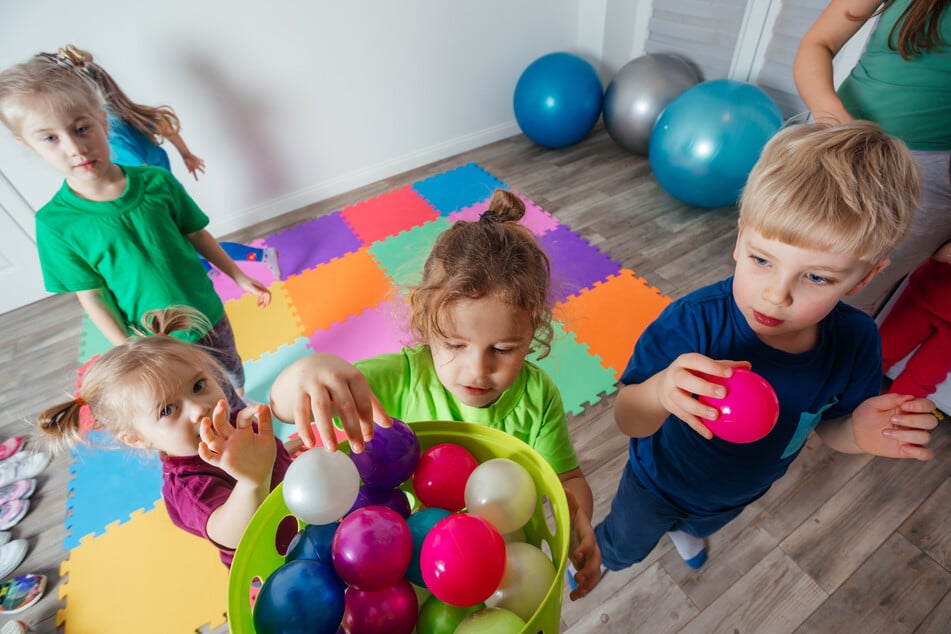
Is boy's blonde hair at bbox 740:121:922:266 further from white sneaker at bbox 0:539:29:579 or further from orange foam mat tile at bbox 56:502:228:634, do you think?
white sneaker at bbox 0:539:29:579

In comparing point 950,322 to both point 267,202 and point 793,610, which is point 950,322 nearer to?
point 793,610

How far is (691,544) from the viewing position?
1.28 meters

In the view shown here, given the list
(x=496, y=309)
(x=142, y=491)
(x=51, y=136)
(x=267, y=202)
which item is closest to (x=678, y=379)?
(x=496, y=309)

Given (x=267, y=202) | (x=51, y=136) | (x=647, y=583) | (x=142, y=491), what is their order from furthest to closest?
(x=267, y=202) < (x=142, y=491) < (x=647, y=583) < (x=51, y=136)

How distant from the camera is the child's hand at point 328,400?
0.61m

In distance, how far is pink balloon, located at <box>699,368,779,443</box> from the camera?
0.63 metres

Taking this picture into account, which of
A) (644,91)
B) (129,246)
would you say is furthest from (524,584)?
(644,91)

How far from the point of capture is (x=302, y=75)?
8.09 feet

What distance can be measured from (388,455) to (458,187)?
232 centimetres

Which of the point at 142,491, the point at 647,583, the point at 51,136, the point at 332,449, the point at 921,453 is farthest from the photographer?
the point at 142,491

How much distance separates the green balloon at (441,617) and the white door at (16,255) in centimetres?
269

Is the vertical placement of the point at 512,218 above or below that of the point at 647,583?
above

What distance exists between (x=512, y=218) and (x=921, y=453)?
73 centimetres

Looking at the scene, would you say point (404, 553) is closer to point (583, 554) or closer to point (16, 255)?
point (583, 554)
